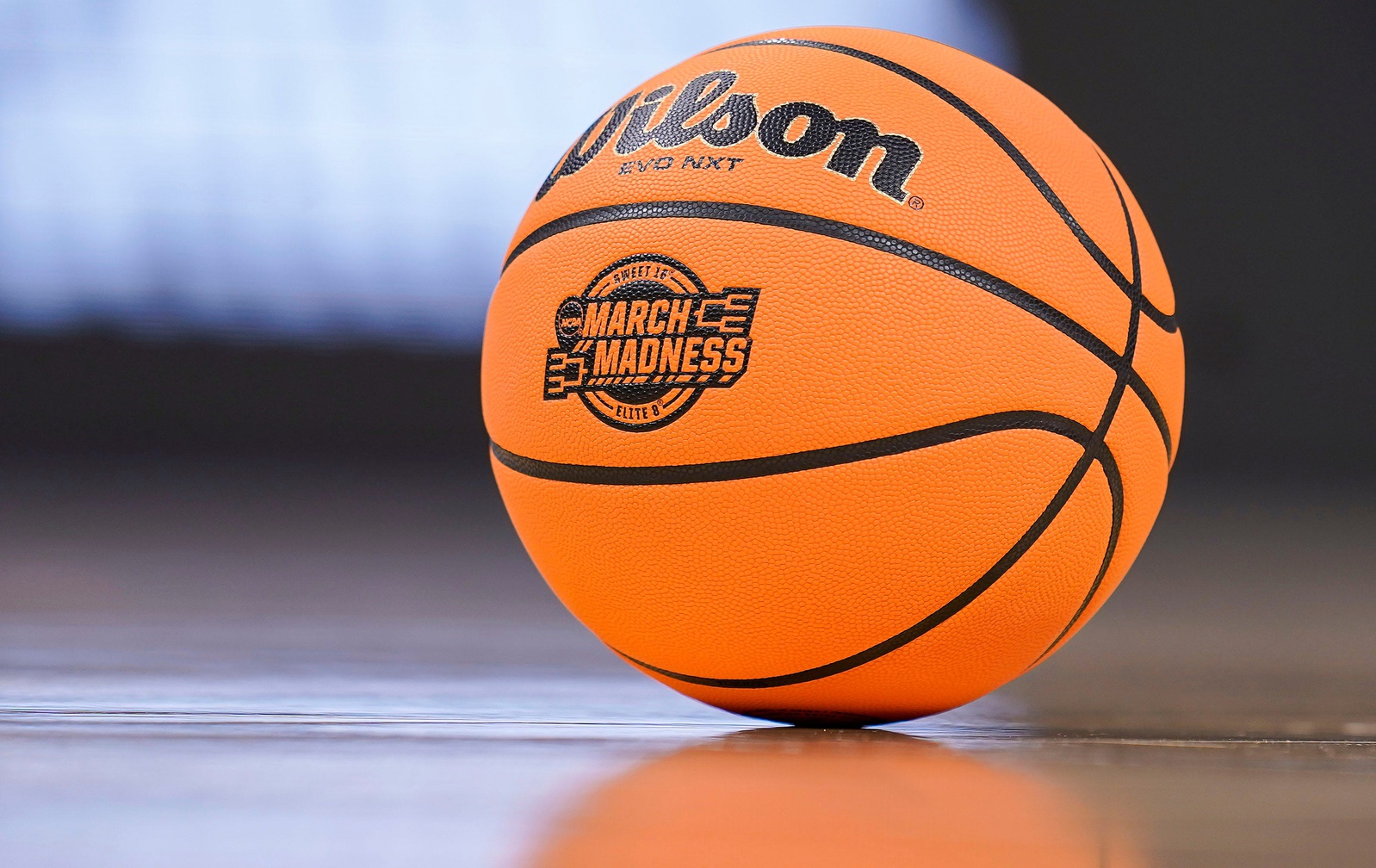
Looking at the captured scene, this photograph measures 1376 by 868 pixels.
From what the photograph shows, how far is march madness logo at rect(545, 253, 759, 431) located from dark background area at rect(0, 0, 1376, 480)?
6.83 meters

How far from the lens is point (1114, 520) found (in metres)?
1.78

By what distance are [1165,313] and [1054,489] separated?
35 centimetres

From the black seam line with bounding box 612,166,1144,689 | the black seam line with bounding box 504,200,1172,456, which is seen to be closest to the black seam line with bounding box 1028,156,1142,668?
the black seam line with bounding box 612,166,1144,689

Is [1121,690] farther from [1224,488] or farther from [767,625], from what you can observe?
[1224,488]

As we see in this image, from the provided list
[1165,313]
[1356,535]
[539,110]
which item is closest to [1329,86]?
[1356,535]

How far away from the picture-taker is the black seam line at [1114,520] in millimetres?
1769

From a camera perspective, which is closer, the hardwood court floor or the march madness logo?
the hardwood court floor

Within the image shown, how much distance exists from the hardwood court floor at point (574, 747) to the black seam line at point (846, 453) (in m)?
0.33

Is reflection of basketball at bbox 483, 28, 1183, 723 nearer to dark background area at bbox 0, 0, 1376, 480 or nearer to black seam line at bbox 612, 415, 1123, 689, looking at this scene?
black seam line at bbox 612, 415, 1123, 689

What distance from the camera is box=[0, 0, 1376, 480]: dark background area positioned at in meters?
8.27

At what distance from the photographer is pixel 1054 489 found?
5.51 feet

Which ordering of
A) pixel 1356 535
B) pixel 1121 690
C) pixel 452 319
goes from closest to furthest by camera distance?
1. pixel 1121 690
2. pixel 1356 535
3. pixel 452 319

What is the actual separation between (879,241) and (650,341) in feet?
0.96

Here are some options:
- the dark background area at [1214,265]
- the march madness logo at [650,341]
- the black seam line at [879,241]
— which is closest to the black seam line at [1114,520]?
the black seam line at [879,241]
